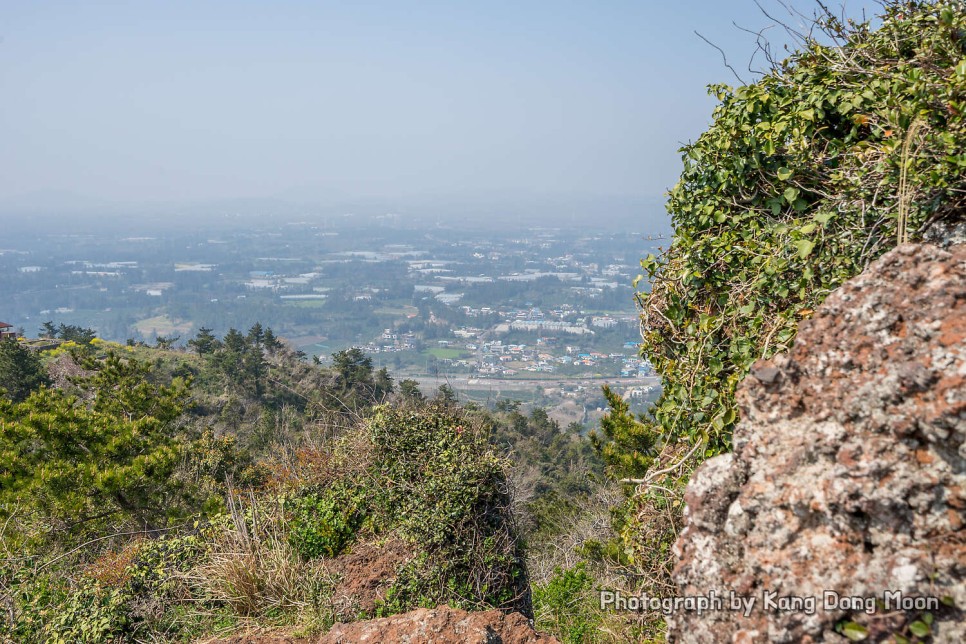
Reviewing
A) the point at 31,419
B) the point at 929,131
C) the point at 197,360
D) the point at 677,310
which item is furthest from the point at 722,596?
the point at 197,360

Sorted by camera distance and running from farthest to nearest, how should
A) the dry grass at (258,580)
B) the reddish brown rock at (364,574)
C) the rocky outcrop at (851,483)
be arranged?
the reddish brown rock at (364,574) → the dry grass at (258,580) → the rocky outcrop at (851,483)

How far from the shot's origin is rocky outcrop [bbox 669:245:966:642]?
1.49 m

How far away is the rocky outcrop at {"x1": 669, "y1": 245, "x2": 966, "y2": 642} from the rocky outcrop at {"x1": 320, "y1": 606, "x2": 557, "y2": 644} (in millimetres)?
1521

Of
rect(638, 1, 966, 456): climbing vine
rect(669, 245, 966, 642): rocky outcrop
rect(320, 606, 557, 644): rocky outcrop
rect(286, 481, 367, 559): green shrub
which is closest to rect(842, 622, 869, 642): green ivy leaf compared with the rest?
rect(669, 245, 966, 642): rocky outcrop

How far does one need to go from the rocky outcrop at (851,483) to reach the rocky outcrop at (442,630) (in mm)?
1521

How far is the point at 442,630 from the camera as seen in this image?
3.22m

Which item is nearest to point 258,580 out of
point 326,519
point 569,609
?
point 326,519

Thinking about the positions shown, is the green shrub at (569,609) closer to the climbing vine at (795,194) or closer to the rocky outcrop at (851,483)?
the climbing vine at (795,194)

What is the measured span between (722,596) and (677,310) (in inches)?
69.2

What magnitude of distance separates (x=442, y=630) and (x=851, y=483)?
2.38 meters

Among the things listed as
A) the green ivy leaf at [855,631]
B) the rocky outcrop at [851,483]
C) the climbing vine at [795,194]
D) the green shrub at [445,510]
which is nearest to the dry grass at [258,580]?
the green shrub at [445,510]

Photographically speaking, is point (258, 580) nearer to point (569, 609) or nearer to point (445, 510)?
point (445, 510)

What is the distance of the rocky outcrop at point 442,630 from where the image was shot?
10.4 ft

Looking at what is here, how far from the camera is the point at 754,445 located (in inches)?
74.4
